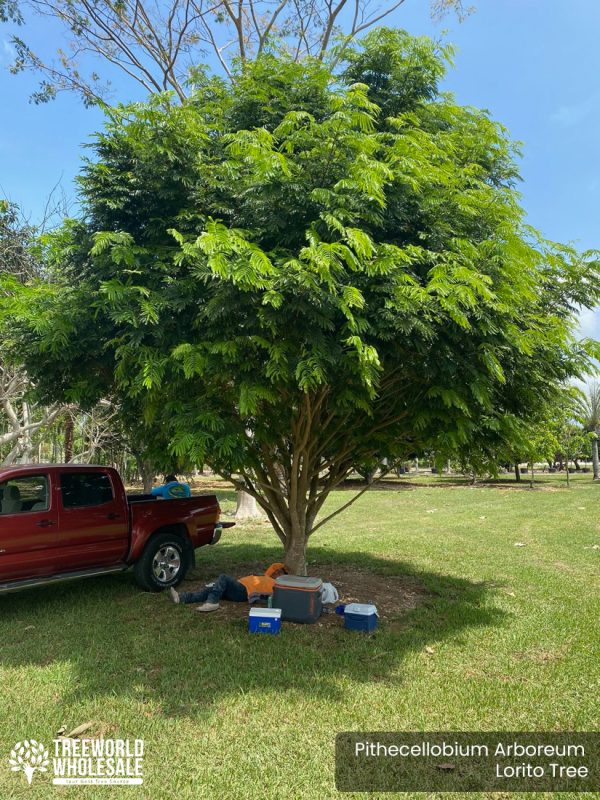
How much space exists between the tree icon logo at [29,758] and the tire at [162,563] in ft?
12.8

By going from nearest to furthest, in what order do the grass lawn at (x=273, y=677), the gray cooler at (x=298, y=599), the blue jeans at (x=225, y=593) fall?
1. the grass lawn at (x=273, y=677)
2. the gray cooler at (x=298, y=599)
3. the blue jeans at (x=225, y=593)

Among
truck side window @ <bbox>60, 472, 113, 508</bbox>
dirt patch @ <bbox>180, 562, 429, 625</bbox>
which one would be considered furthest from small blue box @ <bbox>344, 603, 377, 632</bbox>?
truck side window @ <bbox>60, 472, 113, 508</bbox>

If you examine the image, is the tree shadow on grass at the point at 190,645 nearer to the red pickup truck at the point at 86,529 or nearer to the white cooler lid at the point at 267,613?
the white cooler lid at the point at 267,613

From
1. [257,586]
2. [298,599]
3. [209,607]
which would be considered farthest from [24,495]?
[298,599]

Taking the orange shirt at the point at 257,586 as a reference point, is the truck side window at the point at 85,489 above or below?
above

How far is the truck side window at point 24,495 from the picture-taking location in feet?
21.9

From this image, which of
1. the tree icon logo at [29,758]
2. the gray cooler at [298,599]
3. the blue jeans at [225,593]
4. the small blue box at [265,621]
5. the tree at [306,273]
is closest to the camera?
the tree icon logo at [29,758]

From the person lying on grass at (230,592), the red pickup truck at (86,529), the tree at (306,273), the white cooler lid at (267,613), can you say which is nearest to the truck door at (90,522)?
the red pickup truck at (86,529)

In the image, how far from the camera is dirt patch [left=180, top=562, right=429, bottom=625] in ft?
22.7

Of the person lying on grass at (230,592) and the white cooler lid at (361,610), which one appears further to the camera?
the person lying on grass at (230,592)

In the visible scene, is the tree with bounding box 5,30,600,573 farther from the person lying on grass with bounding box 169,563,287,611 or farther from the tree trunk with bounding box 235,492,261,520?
the tree trunk with bounding box 235,492,261,520

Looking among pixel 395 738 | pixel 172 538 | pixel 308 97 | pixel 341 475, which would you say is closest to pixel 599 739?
pixel 395 738

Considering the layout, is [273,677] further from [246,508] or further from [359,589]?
[246,508]

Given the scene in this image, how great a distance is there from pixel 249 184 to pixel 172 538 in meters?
5.26
